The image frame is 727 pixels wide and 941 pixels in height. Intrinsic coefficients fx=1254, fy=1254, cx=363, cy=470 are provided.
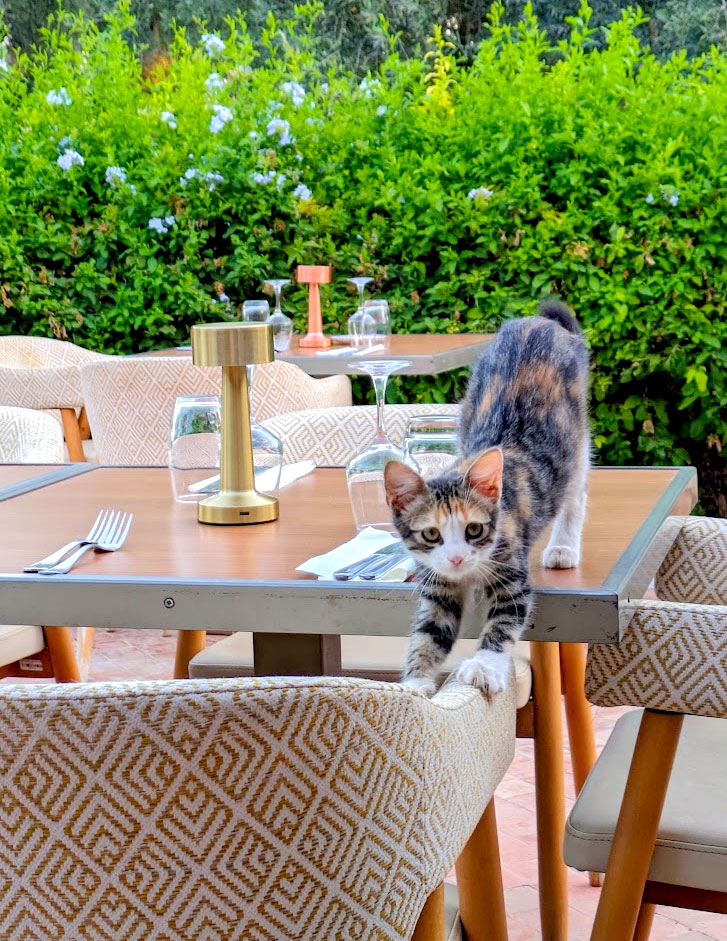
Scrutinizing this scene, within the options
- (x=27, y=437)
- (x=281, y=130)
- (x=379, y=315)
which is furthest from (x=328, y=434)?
(x=281, y=130)

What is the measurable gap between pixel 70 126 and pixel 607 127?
2947 millimetres

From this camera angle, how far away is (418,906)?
125 centimetres

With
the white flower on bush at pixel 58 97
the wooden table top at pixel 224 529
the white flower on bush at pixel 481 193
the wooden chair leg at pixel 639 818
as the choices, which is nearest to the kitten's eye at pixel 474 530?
the wooden table top at pixel 224 529

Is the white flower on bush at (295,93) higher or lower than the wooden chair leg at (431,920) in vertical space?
higher

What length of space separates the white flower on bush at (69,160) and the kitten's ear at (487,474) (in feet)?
18.0

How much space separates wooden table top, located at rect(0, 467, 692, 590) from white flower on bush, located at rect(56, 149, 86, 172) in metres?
4.30

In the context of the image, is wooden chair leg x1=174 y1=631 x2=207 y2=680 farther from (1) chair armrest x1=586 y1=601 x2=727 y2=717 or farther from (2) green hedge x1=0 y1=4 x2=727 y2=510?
(2) green hedge x1=0 y1=4 x2=727 y2=510

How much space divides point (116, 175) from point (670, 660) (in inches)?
215

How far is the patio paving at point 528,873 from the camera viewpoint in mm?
2764

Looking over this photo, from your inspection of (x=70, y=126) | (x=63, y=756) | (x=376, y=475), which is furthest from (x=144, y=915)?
(x=70, y=126)

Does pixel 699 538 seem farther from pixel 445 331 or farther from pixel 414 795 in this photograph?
pixel 445 331

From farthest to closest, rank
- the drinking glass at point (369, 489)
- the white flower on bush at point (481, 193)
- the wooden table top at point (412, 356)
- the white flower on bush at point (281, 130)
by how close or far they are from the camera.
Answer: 1. the white flower on bush at point (281, 130)
2. the white flower on bush at point (481, 193)
3. the wooden table top at point (412, 356)
4. the drinking glass at point (369, 489)

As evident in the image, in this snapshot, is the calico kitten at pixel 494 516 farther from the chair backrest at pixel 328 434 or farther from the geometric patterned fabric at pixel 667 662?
the chair backrest at pixel 328 434

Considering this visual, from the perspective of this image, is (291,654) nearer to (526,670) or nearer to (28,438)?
(526,670)
